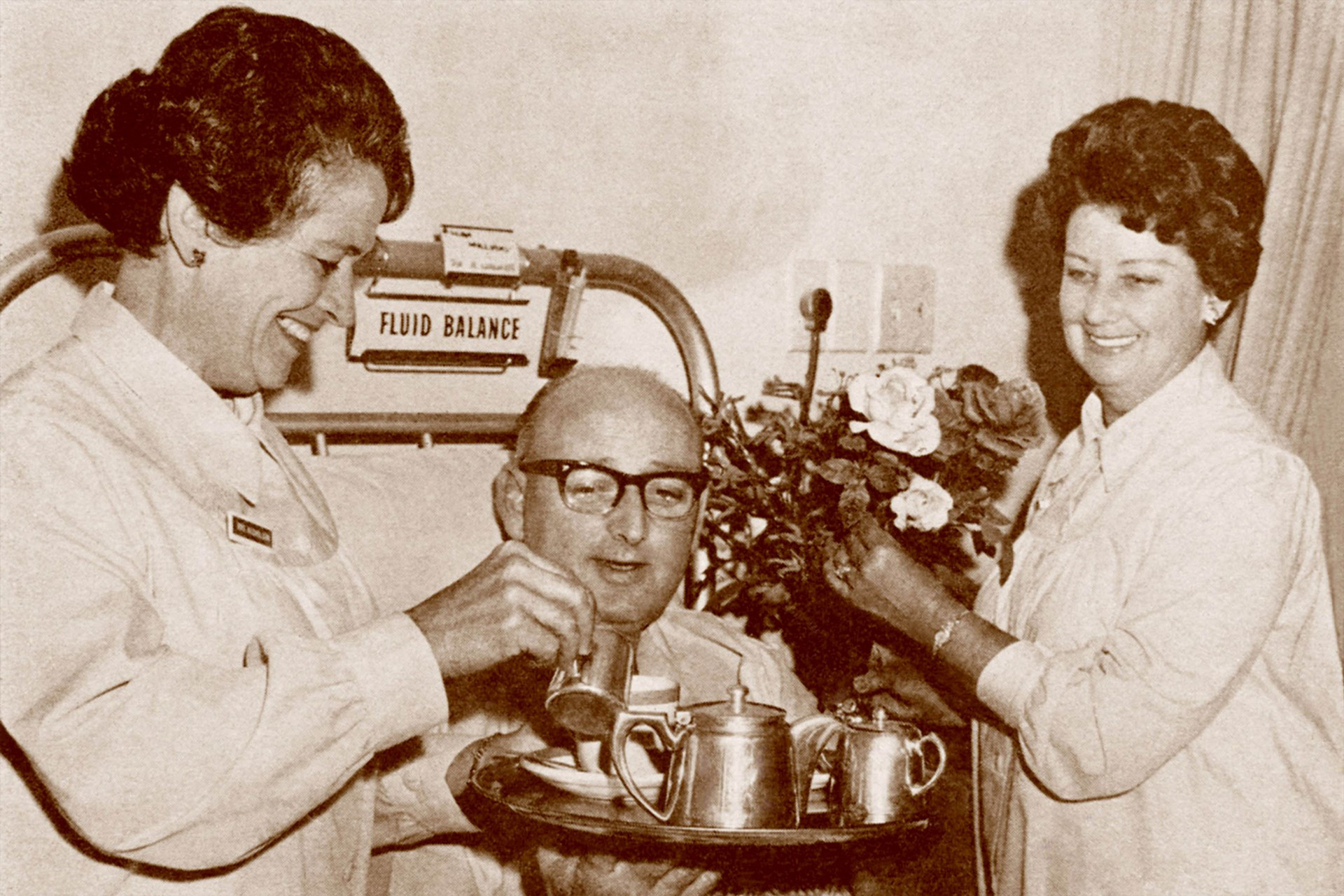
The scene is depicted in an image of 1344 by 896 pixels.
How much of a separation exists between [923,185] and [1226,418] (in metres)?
1.08

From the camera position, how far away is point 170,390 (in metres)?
1.41

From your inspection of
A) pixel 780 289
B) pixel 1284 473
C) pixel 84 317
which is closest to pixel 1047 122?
pixel 780 289

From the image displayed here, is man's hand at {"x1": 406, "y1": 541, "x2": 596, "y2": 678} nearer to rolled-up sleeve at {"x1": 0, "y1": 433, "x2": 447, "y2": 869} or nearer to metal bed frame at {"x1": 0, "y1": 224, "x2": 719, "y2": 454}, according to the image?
rolled-up sleeve at {"x1": 0, "y1": 433, "x2": 447, "y2": 869}

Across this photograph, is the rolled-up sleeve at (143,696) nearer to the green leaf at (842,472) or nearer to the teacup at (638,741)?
the teacup at (638,741)

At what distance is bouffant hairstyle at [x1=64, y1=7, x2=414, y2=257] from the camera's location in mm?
1352

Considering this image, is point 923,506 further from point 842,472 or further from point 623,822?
point 623,822

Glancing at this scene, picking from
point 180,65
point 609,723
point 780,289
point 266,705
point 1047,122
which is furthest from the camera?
point 1047,122

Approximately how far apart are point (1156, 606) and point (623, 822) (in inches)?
28.5

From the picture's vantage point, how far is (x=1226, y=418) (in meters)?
1.84

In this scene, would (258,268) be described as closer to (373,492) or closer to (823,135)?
(373,492)

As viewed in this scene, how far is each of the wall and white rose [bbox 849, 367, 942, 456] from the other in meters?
0.66

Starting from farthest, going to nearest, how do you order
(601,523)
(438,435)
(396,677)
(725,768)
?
(438,435)
(601,523)
(725,768)
(396,677)

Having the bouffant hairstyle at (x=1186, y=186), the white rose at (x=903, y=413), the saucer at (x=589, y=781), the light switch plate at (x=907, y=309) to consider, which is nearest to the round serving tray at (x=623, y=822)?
the saucer at (x=589, y=781)

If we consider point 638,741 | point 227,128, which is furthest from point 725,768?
point 227,128
